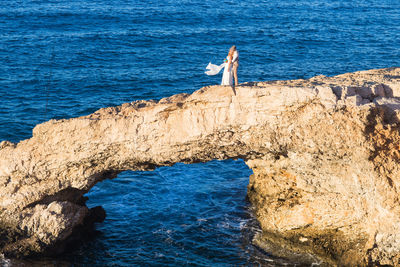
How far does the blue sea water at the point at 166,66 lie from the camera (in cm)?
1529

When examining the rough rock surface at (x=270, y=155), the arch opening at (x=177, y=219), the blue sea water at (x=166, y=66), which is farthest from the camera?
the blue sea water at (x=166, y=66)

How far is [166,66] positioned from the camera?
31.8 m

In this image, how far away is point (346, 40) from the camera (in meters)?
38.1

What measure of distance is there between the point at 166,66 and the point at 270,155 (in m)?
19.5

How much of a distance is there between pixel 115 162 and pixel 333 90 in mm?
5862

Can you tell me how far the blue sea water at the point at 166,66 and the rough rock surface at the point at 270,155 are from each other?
1259mm

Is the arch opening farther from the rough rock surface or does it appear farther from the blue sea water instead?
the rough rock surface

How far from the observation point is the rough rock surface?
11.5m

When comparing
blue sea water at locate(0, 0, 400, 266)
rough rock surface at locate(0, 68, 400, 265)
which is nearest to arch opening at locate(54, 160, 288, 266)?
blue sea water at locate(0, 0, 400, 266)

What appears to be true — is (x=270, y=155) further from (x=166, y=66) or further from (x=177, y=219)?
(x=166, y=66)

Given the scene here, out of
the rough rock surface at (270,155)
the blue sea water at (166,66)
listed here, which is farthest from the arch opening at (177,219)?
the rough rock surface at (270,155)

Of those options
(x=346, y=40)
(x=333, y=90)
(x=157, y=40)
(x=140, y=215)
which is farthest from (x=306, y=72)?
(x=333, y=90)

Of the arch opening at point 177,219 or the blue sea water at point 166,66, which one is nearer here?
the arch opening at point 177,219

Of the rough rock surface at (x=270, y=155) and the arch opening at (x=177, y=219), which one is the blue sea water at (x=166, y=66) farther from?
the rough rock surface at (x=270, y=155)
